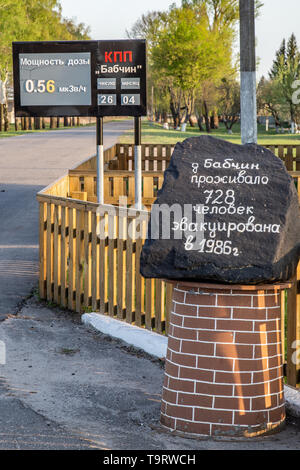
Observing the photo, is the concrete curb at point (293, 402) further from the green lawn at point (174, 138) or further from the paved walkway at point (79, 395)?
the green lawn at point (174, 138)

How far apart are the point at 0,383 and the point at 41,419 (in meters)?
0.87

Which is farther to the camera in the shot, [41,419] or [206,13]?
[206,13]

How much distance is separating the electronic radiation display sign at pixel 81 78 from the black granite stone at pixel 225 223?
6.25 m

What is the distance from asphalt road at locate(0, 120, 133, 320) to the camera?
31.6 feet

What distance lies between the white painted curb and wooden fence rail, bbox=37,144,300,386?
0.14 metres

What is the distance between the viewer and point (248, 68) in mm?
10195

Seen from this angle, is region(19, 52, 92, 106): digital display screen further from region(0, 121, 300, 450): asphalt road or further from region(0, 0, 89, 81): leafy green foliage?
region(0, 0, 89, 81): leafy green foliage

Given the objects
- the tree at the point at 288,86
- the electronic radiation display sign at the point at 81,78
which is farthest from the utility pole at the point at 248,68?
the tree at the point at 288,86

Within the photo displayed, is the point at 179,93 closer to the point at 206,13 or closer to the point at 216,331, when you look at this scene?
the point at 206,13

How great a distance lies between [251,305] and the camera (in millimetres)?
4883

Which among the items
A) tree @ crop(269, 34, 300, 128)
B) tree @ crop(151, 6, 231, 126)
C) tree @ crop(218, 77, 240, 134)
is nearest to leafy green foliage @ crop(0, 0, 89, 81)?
tree @ crop(151, 6, 231, 126)

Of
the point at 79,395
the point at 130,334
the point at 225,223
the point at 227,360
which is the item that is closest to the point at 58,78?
the point at 130,334

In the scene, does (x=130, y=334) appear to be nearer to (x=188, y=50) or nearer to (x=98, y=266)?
(x=98, y=266)
